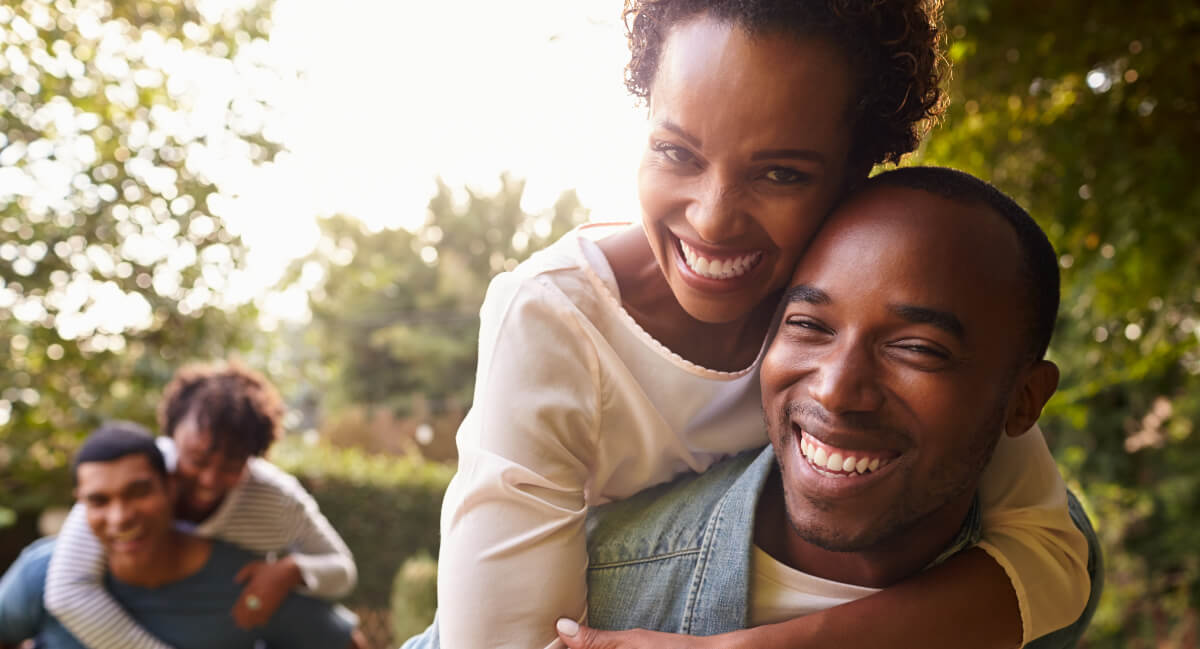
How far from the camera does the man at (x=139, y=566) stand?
3.73 metres

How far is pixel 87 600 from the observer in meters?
3.65

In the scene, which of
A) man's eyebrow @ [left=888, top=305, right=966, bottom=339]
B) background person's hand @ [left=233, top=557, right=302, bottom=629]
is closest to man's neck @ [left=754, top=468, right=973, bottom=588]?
man's eyebrow @ [left=888, top=305, right=966, bottom=339]

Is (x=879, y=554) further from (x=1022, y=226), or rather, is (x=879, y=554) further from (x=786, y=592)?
(x=1022, y=226)

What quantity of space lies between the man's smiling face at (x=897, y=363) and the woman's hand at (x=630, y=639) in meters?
0.20

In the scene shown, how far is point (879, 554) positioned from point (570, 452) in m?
0.50

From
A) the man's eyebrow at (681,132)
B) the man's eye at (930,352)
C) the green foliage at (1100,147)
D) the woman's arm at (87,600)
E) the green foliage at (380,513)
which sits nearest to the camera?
the man's eye at (930,352)

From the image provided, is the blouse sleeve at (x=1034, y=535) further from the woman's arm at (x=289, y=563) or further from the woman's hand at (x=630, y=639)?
the woman's arm at (x=289, y=563)

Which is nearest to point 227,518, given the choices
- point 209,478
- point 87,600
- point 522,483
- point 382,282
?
point 209,478

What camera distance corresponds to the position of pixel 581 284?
1.59 metres

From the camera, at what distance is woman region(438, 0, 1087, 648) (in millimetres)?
1348

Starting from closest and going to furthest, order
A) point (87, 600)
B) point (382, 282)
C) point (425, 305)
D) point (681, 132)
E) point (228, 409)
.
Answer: point (681, 132) < point (87, 600) < point (228, 409) < point (382, 282) < point (425, 305)

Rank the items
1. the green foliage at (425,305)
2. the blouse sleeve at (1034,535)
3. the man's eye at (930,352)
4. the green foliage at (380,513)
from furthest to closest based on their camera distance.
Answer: the green foliage at (425,305), the green foliage at (380,513), the blouse sleeve at (1034,535), the man's eye at (930,352)

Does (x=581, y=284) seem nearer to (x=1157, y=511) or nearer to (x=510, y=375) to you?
(x=510, y=375)

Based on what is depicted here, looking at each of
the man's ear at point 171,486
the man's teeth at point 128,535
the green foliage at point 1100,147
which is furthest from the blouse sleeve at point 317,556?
the green foliage at point 1100,147
